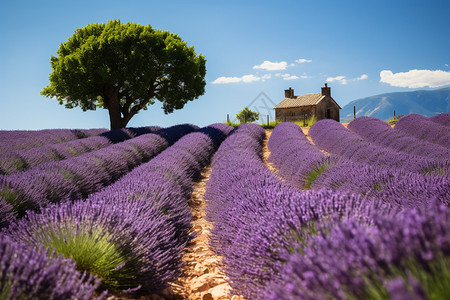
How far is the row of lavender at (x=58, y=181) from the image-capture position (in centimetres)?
287

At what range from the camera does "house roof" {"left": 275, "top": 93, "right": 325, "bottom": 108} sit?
86.4 ft

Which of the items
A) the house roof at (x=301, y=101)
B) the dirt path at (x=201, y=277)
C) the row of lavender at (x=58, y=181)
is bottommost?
the dirt path at (x=201, y=277)

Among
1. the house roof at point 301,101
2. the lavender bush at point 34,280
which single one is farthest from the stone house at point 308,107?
the lavender bush at point 34,280

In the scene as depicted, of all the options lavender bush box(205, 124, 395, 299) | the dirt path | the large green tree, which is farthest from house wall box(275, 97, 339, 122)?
lavender bush box(205, 124, 395, 299)

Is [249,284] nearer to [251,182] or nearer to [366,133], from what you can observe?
[251,182]

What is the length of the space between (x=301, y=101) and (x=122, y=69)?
17215mm

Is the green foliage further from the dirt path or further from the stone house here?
the dirt path

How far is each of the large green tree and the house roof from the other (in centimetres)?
1095

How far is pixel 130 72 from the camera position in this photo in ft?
49.3

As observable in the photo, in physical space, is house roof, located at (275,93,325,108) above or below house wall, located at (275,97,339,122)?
above

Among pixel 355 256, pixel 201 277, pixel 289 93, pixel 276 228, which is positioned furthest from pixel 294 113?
pixel 355 256

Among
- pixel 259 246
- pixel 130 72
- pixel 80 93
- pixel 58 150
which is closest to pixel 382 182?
pixel 259 246

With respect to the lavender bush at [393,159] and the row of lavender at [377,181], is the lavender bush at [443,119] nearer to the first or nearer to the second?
the lavender bush at [393,159]

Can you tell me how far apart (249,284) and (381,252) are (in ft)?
3.10
